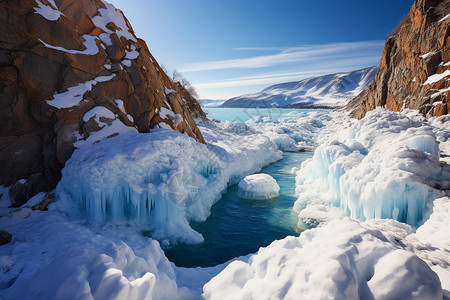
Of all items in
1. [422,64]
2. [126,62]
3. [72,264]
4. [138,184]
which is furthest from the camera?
[422,64]

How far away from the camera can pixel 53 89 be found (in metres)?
9.26

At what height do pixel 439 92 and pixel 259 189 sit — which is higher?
pixel 439 92

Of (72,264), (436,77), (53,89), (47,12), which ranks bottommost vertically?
(72,264)

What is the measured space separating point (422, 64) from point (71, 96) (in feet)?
82.3

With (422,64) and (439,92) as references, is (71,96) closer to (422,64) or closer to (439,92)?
(439,92)

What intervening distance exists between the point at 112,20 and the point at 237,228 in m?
12.5

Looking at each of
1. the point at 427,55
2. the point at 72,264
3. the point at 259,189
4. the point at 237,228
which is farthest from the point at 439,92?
the point at 72,264

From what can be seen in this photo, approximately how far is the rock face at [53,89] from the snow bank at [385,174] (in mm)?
→ 9362

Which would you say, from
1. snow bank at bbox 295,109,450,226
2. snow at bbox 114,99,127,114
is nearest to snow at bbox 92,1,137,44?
snow at bbox 114,99,127,114

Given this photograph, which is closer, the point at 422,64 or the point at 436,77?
the point at 436,77

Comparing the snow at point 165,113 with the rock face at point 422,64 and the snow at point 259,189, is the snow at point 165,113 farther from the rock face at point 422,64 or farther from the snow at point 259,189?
the rock face at point 422,64

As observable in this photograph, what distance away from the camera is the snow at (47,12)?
917 centimetres

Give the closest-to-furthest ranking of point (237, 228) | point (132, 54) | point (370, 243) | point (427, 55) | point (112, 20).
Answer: point (370, 243) < point (237, 228) < point (132, 54) < point (112, 20) < point (427, 55)

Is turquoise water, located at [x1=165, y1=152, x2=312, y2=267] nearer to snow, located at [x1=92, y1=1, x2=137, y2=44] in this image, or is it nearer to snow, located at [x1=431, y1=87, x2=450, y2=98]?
snow, located at [x1=92, y1=1, x2=137, y2=44]
